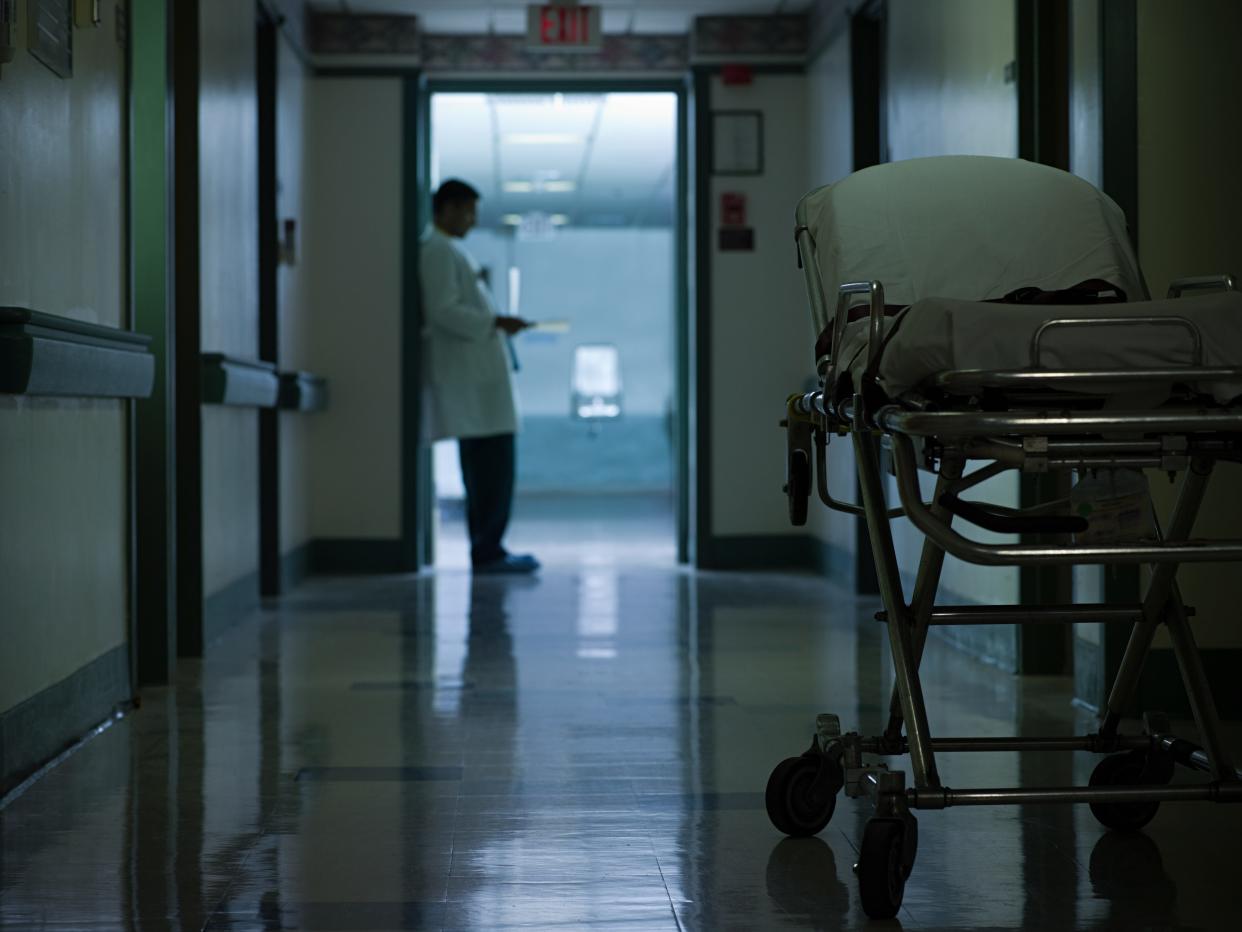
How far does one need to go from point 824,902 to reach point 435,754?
3.86ft

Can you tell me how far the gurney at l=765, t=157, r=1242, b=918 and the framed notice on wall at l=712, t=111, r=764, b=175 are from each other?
4.44 metres

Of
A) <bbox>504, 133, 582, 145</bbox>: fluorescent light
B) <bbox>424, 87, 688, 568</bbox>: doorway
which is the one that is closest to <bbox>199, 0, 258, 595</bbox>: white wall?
<bbox>424, 87, 688, 568</bbox>: doorway

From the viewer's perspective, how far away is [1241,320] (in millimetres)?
1913

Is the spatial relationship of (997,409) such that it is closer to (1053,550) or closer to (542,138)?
(1053,550)

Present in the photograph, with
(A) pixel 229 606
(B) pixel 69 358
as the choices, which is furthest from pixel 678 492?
(B) pixel 69 358

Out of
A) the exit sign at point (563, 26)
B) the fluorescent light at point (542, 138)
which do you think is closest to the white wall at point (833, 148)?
the exit sign at point (563, 26)

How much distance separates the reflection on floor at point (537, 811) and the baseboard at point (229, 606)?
0.11 meters

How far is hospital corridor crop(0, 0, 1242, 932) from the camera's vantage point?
6.69ft

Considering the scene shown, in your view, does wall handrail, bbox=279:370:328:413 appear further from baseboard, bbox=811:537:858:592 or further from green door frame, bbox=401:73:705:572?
baseboard, bbox=811:537:858:592

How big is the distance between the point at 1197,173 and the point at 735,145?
369cm

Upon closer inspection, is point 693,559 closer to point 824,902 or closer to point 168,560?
point 168,560

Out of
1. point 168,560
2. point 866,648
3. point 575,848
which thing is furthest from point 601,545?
point 575,848

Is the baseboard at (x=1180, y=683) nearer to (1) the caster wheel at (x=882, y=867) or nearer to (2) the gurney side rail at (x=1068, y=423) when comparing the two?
(1) the caster wheel at (x=882, y=867)

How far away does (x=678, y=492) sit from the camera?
736 cm
